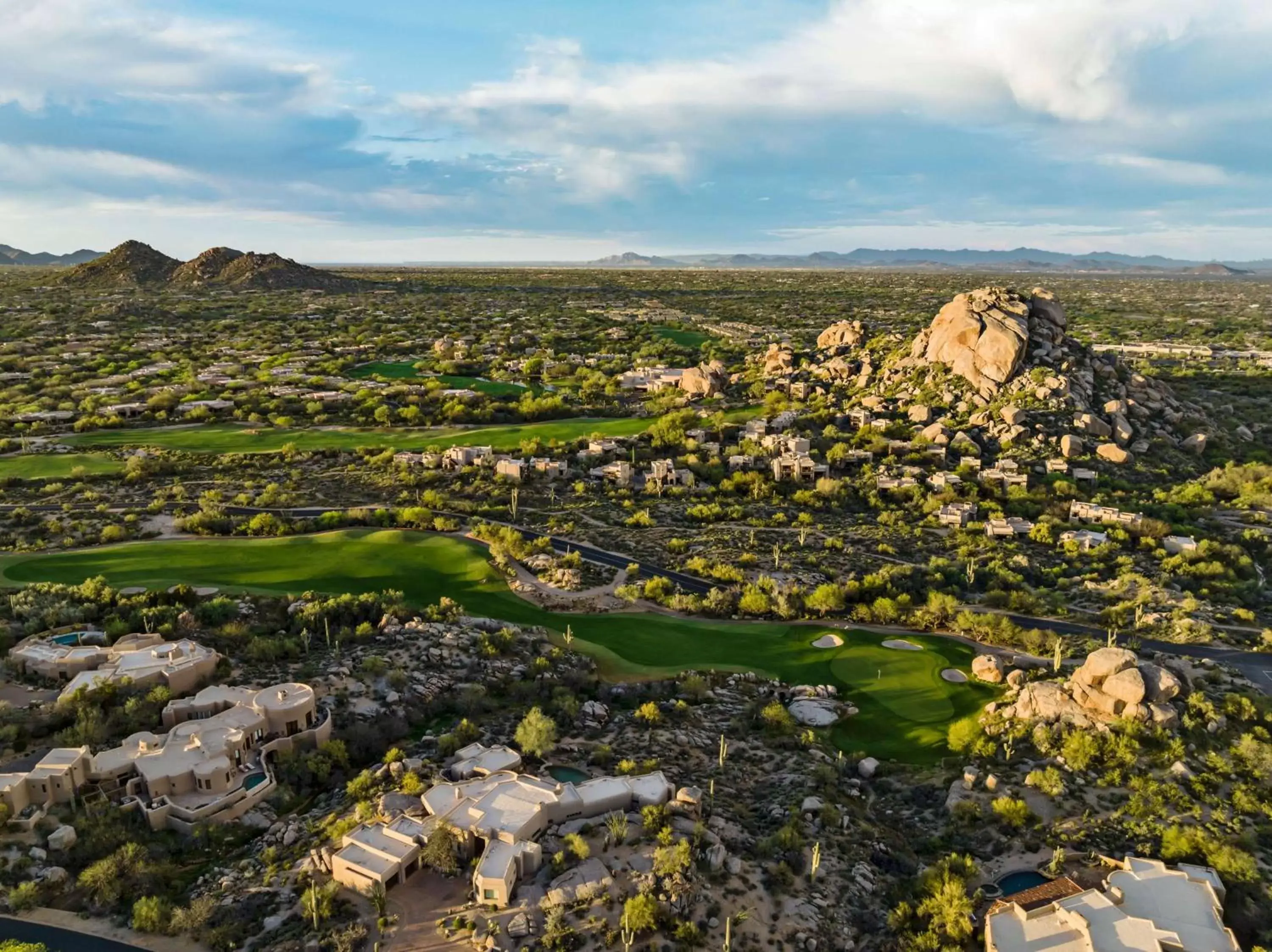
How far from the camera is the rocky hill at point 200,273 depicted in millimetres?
160625

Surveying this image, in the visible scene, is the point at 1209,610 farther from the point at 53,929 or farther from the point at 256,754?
the point at 53,929

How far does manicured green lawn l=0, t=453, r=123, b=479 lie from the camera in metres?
45.1

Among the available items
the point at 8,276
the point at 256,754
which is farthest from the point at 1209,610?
the point at 8,276

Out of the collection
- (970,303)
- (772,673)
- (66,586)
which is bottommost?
(772,673)

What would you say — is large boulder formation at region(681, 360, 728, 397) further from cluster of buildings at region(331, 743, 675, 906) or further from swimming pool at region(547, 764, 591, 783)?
cluster of buildings at region(331, 743, 675, 906)

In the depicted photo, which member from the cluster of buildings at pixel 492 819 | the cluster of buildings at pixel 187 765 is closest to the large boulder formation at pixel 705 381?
the cluster of buildings at pixel 187 765

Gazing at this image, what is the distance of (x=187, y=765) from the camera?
18359 mm

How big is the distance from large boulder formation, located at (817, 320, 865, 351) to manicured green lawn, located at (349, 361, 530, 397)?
27906mm

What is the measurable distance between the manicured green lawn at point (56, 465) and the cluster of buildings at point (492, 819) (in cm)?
3792

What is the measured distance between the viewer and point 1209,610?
3092 centimetres

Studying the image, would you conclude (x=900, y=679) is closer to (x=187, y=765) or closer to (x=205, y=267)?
(x=187, y=765)

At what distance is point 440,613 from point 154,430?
40.8 metres

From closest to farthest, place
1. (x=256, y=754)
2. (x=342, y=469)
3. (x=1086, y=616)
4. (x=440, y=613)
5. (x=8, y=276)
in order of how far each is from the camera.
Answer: (x=256, y=754) < (x=440, y=613) < (x=1086, y=616) < (x=342, y=469) < (x=8, y=276)

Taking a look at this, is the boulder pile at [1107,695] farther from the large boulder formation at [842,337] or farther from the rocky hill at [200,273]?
the rocky hill at [200,273]
